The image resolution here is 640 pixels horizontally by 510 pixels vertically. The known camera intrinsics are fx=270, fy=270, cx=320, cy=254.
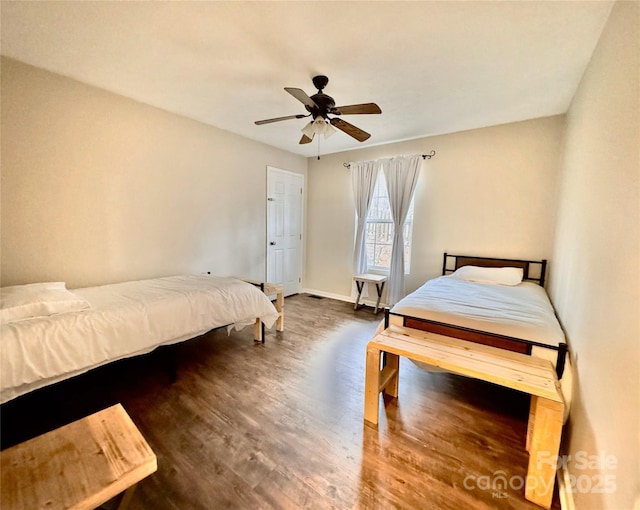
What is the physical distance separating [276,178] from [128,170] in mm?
2136

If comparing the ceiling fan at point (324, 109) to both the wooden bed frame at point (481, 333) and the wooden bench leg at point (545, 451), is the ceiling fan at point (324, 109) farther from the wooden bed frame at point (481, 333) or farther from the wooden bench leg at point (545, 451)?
the wooden bench leg at point (545, 451)

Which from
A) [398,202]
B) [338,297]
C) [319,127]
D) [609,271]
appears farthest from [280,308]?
[609,271]

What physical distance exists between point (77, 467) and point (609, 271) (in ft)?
7.53

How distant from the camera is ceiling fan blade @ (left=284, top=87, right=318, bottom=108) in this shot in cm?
191

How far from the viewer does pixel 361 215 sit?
4.46m

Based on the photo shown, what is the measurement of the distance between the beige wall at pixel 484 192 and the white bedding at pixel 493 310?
0.78 metres

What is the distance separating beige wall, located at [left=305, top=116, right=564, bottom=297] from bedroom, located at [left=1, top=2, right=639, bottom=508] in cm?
1

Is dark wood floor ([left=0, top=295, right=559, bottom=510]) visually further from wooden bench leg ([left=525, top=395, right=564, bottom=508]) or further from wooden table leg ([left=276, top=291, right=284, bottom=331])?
wooden table leg ([left=276, top=291, right=284, bottom=331])

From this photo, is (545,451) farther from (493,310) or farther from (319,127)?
(319,127)

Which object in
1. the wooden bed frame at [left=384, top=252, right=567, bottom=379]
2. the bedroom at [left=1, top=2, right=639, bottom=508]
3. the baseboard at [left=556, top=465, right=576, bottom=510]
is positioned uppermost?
the bedroom at [left=1, top=2, right=639, bottom=508]

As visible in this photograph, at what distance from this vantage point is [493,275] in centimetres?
317

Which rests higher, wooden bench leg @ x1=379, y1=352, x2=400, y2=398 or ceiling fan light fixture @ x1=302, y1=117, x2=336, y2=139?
ceiling fan light fixture @ x1=302, y1=117, x2=336, y2=139

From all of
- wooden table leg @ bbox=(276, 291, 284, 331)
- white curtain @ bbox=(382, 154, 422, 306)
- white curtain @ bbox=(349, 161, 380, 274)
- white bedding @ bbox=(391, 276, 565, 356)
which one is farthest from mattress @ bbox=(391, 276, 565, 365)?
white curtain @ bbox=(349, 161, 380, 274)

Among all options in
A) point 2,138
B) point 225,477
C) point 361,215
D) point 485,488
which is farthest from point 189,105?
point 485,488
